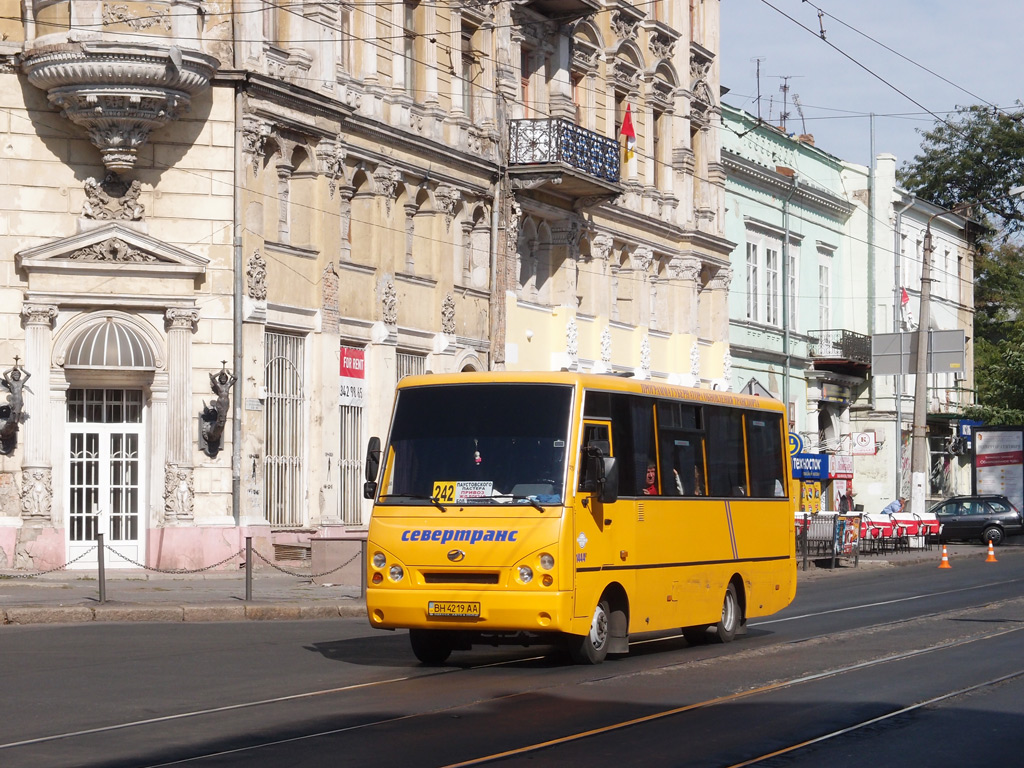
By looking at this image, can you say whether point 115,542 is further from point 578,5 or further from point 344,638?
point 578,5

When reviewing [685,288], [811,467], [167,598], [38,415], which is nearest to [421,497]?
[167,598]

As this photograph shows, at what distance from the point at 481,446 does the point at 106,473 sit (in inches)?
570

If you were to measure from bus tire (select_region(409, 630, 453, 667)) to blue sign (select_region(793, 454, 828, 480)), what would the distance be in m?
21.4

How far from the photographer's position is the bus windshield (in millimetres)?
15258

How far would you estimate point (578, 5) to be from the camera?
3956 cm

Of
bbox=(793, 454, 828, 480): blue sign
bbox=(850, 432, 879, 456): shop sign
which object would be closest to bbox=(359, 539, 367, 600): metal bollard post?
bbox=(793, 454, 828, 480): blue sign

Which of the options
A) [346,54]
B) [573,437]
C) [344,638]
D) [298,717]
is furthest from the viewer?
[346,54]

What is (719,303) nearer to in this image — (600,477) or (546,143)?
(546,143)

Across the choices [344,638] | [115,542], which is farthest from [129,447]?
[344,638]

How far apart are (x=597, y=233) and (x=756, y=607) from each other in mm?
24007

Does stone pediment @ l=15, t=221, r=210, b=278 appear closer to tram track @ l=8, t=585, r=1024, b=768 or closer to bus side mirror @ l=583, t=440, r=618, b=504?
tram track @ l=8, t=585, r=1024, b=768

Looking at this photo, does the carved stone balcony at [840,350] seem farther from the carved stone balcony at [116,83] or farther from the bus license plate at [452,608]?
the bus license plate at [452,608]

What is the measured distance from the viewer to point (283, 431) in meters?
30.2

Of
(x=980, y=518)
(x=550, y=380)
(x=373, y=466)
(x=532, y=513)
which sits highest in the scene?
(x=550, y=380)
